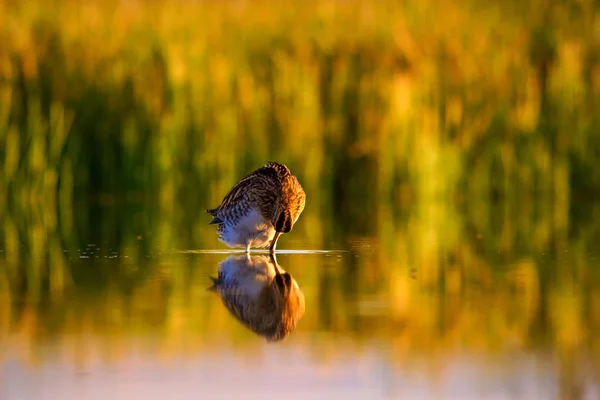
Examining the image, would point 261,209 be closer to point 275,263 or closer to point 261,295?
point 275,263

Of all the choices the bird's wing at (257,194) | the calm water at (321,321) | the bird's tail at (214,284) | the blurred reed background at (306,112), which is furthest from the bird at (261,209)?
the blurred reed background at (306,112)

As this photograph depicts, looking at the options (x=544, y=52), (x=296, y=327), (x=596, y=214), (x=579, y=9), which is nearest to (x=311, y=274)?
(x=296, y=327)

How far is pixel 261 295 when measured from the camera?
7.01 m

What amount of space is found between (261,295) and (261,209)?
Answer: 2103 millimetres

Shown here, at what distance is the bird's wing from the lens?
9.10 m

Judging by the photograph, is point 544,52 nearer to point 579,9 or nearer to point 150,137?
point 579,9

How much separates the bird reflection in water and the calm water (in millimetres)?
78

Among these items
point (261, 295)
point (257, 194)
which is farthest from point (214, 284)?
point (257, 194)

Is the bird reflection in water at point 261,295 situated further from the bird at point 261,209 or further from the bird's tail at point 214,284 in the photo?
the bird at point 261,209

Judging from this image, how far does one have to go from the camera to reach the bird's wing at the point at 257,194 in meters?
9.10

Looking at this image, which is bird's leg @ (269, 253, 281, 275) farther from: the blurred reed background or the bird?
the blurred reed background

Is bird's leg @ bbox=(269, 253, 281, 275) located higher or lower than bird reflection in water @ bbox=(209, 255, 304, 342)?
higher

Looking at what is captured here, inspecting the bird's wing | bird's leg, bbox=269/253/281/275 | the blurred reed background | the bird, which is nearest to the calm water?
bird's leg, bbox=269/253/281/275

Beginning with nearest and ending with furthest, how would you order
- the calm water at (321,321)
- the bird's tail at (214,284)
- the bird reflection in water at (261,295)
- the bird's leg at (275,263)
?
the calm water at (321,321)
the bird reflection in water at (261,295)
the bird's tail at (214,284)
the bird's leg at (275,263)
